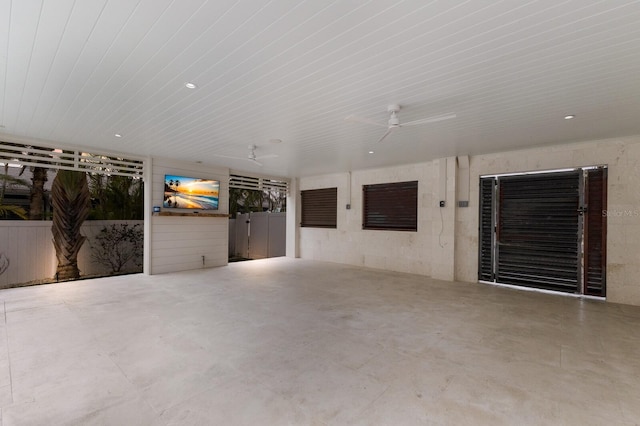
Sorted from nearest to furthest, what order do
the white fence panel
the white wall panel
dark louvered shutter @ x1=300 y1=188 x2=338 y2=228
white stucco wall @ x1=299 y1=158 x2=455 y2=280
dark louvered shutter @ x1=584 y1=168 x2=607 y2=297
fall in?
dark louvered shutter @ x1=584 y1=168 x2=607 y2=297 < the white fence panel < white stucco wall @ x1=299 y1=158 x2=455 y2=280 < the white wall panel < dark louvered shutter @ x1=300 y1=188 x2=338 y2=228

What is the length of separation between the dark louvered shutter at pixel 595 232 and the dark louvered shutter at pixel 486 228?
1.36 m

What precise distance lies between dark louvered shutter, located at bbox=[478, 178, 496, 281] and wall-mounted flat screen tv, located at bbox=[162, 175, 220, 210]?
607 cm

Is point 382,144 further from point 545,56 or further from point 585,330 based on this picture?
point 585,330

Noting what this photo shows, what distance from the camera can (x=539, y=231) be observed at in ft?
17.3

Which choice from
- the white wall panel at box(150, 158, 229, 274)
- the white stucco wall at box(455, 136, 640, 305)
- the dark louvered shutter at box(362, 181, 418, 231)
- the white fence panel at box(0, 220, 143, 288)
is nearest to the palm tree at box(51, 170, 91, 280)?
the white fence panel at box(0, 220, 143, 288)

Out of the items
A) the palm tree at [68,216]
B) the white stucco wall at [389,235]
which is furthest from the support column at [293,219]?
the palm tree at [68,216]

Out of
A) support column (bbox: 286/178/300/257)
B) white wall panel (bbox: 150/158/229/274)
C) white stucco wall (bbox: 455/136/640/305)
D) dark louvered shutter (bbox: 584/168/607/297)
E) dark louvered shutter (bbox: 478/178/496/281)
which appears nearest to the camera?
white stucco wall (bbox: 455/136/640/305)

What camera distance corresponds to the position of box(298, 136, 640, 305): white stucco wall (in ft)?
14.7

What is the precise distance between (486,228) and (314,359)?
4.72 metres

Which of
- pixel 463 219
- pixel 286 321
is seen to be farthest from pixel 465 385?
pixel 463 219

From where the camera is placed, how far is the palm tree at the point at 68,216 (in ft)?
19.8

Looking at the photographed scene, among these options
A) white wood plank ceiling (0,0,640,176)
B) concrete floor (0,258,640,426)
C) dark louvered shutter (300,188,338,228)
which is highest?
white wood plank ceiling (0,0,640,176)

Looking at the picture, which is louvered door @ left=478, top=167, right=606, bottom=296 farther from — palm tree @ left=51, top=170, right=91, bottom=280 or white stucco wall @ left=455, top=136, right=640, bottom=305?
palm tree @ left=51, top=170, right=91, bottom=280

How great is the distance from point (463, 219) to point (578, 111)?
111 inches
